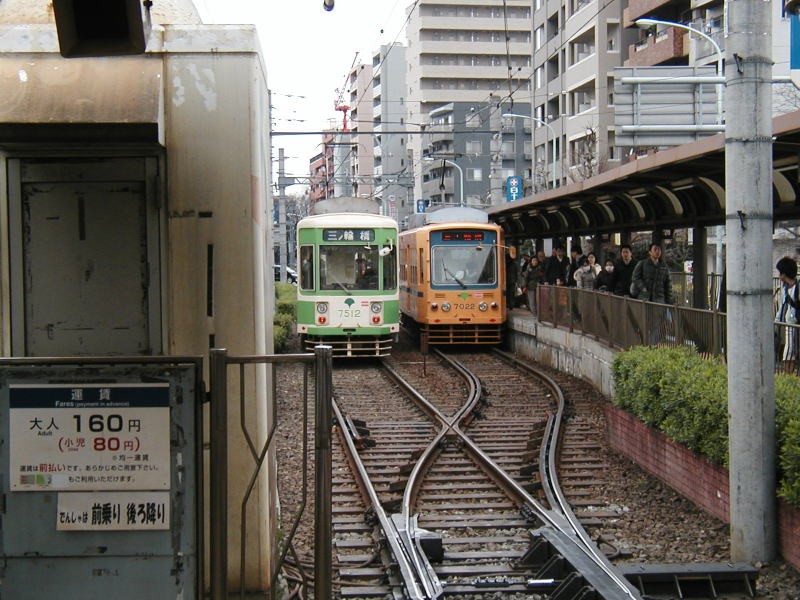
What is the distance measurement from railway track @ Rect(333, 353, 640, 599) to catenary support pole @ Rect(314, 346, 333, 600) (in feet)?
6.37

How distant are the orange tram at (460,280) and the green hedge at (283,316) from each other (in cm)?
300

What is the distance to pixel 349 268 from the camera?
67.5 ft

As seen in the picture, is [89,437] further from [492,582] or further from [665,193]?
[665,193]

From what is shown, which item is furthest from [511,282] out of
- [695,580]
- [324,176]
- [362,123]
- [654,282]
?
[362,123]

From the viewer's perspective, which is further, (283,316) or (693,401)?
(283,316)

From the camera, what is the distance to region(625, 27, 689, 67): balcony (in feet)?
129

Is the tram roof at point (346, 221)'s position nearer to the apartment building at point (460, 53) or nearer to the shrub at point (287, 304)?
the shrub at point (287, 304)

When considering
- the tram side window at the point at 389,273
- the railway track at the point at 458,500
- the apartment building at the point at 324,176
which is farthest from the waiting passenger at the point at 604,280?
the apartment building at the point at 324,176

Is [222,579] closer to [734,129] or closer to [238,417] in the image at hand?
[238,417]

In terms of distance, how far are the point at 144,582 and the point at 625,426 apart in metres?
7.40

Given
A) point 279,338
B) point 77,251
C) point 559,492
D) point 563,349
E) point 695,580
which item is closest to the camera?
point 77,251

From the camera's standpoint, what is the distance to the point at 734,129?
7.35 m

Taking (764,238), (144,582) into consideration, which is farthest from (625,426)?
(144,582)

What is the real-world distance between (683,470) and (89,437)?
20.2 feet
